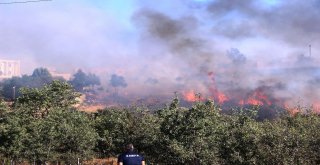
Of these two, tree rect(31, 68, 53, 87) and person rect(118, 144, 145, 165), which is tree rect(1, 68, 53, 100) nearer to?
tree rect(31, 68, 53, 87)

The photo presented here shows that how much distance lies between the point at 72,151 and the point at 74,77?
296ft

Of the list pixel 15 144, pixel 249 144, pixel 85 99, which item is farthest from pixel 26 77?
pixel 249 144

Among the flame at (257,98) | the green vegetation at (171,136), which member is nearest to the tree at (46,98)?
the green vegetation at (171,136)

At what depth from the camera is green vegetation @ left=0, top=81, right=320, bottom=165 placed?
21438 mm

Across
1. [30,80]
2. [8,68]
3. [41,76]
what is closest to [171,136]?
[30,80]

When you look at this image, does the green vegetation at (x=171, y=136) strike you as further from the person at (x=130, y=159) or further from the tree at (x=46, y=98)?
the person at (x=130, y=159)

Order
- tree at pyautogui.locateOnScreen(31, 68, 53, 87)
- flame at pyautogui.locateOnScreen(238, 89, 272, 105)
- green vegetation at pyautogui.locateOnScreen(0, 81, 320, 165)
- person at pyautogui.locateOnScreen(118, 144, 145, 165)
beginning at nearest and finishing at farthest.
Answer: person at pyautogui.locateOnScreen(118, 144, 145, 165) → green vegetation at pyautogui.locateOnScreen(0, 81, 320, 165) → flame at pyautogui.locateOnScreen(238, 89, 272, 105) → tree at pyautogui.locateOnScreen(31, 68, 53, 87)

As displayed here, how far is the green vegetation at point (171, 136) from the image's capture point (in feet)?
70.3

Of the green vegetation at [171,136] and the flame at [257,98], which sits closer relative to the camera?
the green vegetation at [171,136]

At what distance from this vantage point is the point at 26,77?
418 ft

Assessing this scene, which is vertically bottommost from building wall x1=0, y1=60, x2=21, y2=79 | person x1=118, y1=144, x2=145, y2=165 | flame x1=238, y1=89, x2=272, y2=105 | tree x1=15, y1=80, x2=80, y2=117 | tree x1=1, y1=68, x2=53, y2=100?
person x1=118, y1=144, x2=145, y2=165

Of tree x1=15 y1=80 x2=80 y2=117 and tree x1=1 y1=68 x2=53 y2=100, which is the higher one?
tree x1=1 y1=68 x2=53 y2=100

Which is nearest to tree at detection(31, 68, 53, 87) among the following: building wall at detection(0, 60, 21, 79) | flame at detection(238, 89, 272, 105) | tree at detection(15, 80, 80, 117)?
building wall at detection(0, 60, 21, 79)

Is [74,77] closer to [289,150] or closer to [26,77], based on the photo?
[26,77]
